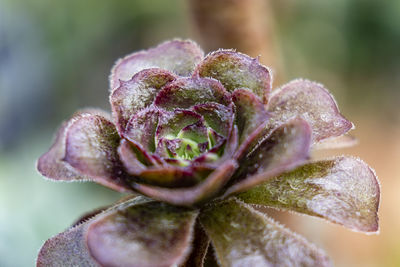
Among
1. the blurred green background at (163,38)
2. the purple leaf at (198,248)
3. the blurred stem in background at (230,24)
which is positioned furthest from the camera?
the blurred green background at (163,38)

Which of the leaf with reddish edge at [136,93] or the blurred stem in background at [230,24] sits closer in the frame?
the leaf with reddish edge at [136,93]

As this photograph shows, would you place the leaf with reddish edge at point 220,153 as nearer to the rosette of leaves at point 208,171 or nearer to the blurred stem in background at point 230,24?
the rosette of leaves at point 208,171

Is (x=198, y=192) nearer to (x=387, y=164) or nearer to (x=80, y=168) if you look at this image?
(x=80, y=168)

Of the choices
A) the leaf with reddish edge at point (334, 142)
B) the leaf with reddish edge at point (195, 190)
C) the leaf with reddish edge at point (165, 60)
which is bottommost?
the leaf with reddish edge at point (334, 142)

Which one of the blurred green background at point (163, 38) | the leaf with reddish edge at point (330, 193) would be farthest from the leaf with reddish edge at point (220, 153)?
the blurred green background at point (163, 38)

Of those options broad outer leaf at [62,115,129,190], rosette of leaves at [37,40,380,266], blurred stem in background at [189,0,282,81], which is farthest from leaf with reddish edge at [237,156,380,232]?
blurred stem in background at [189,0,282,81]

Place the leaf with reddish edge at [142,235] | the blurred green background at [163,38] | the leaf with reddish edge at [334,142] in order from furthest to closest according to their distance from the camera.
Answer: the blurred green background at [163,38], the leaf with reddish edge at [334,142], the leaf with reddish edge at [142,235]
